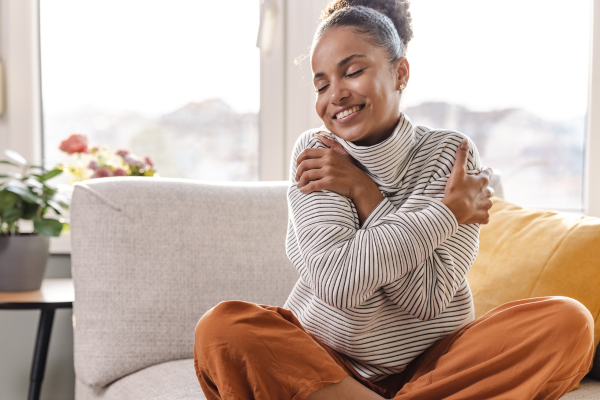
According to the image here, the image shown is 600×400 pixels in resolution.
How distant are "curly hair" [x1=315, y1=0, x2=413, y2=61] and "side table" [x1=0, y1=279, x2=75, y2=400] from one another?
3.33 ft

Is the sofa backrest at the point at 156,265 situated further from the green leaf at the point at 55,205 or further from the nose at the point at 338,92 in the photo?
the nose at the point at 338,92

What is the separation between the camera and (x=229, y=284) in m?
1.47

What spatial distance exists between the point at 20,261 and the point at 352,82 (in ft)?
3.75

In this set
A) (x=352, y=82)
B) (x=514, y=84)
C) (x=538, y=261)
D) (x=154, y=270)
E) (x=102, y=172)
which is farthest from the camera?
(x=514, y=84)

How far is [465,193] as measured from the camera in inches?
42.4

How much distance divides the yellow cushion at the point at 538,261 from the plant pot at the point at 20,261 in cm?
123

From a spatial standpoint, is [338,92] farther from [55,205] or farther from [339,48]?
[55,205]

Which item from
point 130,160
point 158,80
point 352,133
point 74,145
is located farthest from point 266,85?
point 352,133

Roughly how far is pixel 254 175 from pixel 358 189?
1.16 meters

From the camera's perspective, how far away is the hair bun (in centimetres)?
121

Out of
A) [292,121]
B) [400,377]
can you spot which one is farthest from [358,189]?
[292,121]

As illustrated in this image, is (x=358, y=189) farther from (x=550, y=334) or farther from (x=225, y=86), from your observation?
(x=225, y=86)

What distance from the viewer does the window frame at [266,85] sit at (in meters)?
2.11

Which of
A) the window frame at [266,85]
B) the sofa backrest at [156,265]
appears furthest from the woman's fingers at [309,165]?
the window frame at [266,85]
